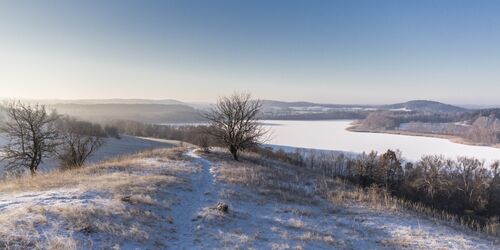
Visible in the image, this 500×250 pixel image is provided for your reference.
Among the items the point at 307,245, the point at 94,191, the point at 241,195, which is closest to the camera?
the point at 307,245

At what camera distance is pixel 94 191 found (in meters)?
12.5

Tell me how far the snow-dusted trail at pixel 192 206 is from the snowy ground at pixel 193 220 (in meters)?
0.03

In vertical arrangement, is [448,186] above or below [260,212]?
below

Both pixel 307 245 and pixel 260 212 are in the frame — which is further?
pixel 260 212

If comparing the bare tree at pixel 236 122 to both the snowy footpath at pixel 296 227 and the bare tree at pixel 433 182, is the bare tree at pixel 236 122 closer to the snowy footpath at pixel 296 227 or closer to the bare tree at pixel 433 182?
the snowy footpath at pixel 296 227

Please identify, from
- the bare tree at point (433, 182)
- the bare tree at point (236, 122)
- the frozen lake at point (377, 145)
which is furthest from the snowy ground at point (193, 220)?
the frozen lake at point (377, 145)

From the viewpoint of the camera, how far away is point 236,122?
105 ft

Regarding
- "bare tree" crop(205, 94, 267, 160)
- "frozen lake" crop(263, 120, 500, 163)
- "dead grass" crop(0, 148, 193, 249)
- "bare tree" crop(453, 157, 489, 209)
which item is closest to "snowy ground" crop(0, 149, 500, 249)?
"dead grass" crop(0, 148, 193, 249)

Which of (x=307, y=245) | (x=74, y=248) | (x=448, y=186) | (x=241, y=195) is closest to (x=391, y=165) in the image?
(x=448, y=186)

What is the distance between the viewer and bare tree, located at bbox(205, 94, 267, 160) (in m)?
32.0

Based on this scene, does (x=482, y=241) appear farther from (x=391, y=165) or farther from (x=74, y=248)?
(x=391, y=165)

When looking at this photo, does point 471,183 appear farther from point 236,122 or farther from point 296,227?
point 296,227

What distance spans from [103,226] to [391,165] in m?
74.7

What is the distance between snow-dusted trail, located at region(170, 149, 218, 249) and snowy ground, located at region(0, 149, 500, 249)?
32 mm
